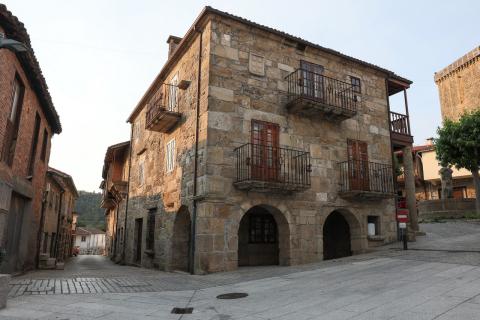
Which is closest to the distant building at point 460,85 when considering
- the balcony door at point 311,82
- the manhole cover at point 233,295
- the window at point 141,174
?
the balcony door at point 311,82

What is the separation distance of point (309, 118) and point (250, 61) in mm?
2934

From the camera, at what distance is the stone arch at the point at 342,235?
45.0 feet

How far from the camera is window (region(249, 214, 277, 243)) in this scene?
45.8 ft

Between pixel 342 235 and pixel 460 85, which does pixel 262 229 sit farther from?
pixel 460 85

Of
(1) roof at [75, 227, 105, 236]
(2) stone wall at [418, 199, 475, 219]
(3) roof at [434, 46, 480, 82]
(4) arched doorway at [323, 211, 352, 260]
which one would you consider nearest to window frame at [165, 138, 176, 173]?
(4) arched doorway at [323, 211, 352, 260]

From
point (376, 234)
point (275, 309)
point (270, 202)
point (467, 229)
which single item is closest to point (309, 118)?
point (270, 202)

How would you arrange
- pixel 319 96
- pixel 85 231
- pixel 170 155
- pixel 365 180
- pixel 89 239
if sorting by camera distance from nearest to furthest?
pixel 319 96 < pixel 365 180 < pixel 170 155 < pixel 85 231 < pixel 89 239

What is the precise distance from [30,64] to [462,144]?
2296cm

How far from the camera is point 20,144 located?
10.9m

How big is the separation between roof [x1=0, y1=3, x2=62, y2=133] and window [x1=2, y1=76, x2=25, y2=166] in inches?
20.1

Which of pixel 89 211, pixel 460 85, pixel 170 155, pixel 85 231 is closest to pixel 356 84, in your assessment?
pixel 170 155

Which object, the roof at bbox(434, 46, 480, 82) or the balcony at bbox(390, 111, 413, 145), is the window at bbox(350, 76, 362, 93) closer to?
the balcony at bbox(390, 111, 413, 145)

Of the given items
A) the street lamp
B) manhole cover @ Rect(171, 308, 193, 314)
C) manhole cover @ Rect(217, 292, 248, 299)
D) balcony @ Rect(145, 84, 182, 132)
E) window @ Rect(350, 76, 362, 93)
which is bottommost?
manhole cover @ Rect(171, 308, 193, 314)

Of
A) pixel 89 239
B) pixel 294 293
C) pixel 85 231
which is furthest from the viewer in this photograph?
pixel 89 239
